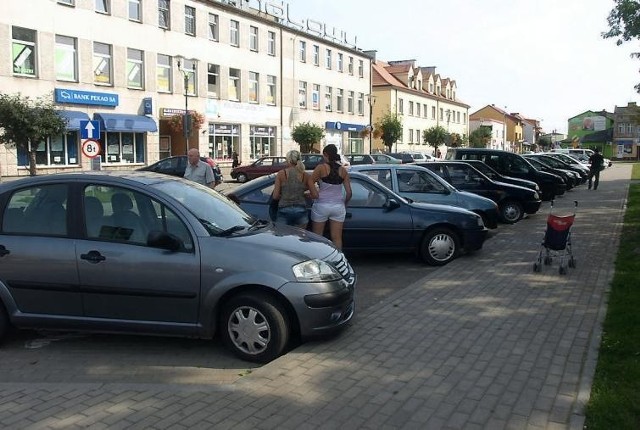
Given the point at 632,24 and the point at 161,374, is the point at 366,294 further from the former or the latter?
the point at 632,24

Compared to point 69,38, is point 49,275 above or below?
below

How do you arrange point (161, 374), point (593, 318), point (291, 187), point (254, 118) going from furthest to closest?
point (254, 118), point (291, 187), point (593, 318), point (161, 374)

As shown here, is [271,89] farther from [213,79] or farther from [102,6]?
[102,6]

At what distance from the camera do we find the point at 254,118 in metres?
45.7

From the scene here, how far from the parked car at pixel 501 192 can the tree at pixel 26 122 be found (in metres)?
18.8

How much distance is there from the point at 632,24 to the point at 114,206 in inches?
695

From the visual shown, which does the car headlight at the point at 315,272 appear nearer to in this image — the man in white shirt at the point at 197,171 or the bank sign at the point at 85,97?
the man in white shirt at the point at 197,171

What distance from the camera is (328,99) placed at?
182 ft

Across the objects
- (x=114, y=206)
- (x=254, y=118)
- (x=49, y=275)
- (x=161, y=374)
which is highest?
(x=254, y=118)

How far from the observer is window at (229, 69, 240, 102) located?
4331cm

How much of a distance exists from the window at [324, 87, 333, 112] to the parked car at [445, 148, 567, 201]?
36.9m

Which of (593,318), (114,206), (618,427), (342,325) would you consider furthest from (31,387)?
(593,318)

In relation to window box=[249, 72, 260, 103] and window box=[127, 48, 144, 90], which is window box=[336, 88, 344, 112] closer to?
window box=[249, 72, 260, 103]

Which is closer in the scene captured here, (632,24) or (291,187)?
(291,187)
